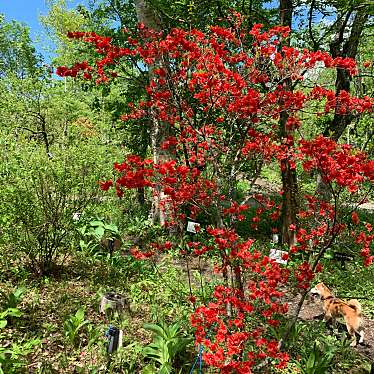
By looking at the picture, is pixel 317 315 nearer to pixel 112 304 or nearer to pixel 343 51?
pixel 112 304

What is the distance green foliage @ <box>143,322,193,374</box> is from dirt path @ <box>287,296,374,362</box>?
2.26m

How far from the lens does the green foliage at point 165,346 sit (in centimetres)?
362

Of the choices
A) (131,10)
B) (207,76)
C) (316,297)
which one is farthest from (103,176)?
(131,10)

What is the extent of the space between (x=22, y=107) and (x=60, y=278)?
912cm

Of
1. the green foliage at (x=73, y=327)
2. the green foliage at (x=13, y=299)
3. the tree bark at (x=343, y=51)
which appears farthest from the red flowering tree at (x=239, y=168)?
the tree bark at (x=343, y=51)

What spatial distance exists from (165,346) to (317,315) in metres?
2.76

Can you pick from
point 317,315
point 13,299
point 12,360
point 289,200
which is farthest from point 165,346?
point 289,200

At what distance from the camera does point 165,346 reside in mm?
3680

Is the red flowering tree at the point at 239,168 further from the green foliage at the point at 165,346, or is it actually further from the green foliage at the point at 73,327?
the green foliage at the point at 73,327

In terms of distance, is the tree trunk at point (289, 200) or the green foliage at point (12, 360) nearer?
the green foliage at point (12, 360)

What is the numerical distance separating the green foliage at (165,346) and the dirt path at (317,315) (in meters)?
2.26

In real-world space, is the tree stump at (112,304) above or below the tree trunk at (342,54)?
below

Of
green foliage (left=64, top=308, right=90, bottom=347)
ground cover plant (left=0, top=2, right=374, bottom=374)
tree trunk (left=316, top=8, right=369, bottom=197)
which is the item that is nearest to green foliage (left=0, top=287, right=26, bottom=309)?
ground cover plant (left=0, top=2, right=374, bottom=374)

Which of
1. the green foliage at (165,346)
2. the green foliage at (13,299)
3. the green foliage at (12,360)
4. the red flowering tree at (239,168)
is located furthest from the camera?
the green foliage at (13,299)
